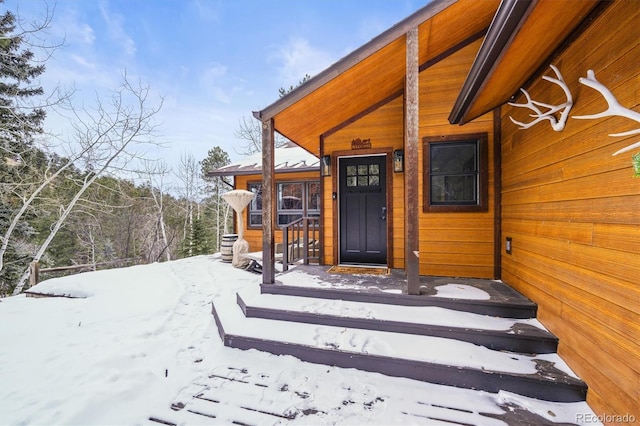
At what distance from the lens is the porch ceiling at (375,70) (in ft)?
9.06

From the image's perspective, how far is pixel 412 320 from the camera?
7.95ft

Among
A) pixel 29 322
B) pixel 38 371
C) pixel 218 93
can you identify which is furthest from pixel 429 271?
pixel 218 93

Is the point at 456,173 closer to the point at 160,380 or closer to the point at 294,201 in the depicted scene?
the point at 160,380

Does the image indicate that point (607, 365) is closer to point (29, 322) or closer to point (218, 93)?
point (29, 322)

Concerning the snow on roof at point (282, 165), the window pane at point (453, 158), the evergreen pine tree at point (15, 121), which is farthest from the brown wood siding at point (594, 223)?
the evergreen pine tree at point (15, 121)

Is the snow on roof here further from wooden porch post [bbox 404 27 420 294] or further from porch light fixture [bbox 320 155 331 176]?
wooden porch post [bbox 404 27 420 294]

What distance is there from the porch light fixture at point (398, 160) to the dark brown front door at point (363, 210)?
23cm

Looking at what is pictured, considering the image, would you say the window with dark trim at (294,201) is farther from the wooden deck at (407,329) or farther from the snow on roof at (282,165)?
the wooden deck at (407,329)

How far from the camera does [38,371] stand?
2275 millimetres

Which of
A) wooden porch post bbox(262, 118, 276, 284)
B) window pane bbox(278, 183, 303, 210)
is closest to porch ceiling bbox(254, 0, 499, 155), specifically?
wooden porch post bbox(262, 118, 276, 284)

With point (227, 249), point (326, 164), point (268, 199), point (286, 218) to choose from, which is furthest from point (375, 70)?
point (227, 249)

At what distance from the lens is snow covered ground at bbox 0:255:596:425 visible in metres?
1.73

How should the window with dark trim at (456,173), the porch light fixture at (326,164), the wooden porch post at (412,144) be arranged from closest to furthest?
1. the wooden porch post at (412,144)
2. the window with dark trim at (456,173)
3. the porch light fixture at (326,164)

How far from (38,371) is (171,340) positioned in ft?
3.27
